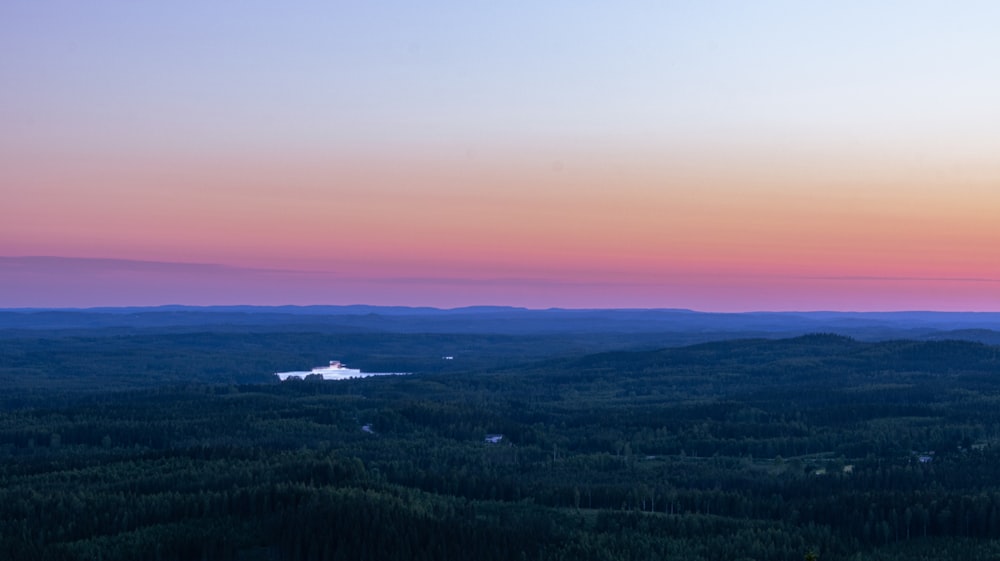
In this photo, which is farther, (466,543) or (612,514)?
(612,514)

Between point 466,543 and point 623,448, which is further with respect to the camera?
point 623,448

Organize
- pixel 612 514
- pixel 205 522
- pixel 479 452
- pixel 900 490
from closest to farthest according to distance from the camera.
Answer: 1. pixel 205 522
2. pixel 612 514
3. pixel 900 490
4. pixel 479 452

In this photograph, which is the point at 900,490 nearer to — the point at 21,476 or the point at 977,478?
the point at 977,478

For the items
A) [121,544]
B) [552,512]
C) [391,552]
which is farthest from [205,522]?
[552,512]

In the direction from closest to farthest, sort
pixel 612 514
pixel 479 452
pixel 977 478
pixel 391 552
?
pixel 391 552, pixel 612 514, pixel 977 478, pixel 479 452

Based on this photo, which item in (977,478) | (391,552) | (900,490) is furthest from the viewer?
(977,478)

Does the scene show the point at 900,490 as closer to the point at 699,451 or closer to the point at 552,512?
the point at 552,512

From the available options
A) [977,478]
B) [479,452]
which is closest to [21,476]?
Answer: [479,452]

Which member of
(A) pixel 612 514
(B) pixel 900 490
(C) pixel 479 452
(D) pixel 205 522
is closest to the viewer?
(D) pixel 205 522
